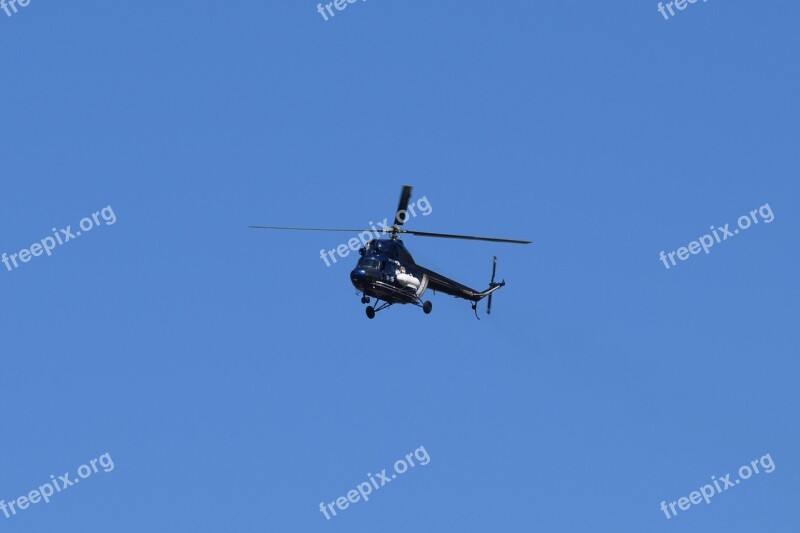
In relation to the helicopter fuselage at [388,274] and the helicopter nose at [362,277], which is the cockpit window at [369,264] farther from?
the helicopter nose at [362,277]

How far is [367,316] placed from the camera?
90.8 meters

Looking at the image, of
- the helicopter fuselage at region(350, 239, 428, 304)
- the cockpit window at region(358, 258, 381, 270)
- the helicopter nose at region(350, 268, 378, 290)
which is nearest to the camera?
the helicopter nose at region(350, 268, 378, 290)

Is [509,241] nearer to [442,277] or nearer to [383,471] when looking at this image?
[442,277]

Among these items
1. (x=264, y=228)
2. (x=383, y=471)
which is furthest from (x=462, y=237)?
(x=383, y=471)

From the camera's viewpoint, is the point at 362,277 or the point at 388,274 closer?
the point at 362,277

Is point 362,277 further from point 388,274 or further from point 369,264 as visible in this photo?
point 388,274

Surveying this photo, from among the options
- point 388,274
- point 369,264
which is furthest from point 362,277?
point 388,274

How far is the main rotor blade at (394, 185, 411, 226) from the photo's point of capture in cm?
9062

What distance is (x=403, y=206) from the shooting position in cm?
9200

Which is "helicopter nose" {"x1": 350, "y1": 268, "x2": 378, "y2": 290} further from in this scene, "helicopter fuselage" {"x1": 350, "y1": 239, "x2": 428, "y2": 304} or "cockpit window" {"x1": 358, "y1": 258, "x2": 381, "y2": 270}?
"cockpit window" {"x1": 358, "y1": 258, "x2": 381, "y2": 270}

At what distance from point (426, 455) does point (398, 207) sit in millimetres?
17803

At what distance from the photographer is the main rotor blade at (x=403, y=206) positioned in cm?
9062

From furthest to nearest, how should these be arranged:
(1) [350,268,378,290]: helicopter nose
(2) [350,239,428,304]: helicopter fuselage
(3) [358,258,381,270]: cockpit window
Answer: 1. (3) [358,258,381,270]: cockpit window
2. (2) [350,239,428,304]: helicopter fuselage
3. (1) [350,268,378,290]: helicopter nose

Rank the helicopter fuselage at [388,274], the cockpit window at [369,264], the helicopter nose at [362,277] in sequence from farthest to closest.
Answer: the cockpit window at [369,264]
the helicopter fuselage at [388,274]
the helicopter nose at [362,277]
